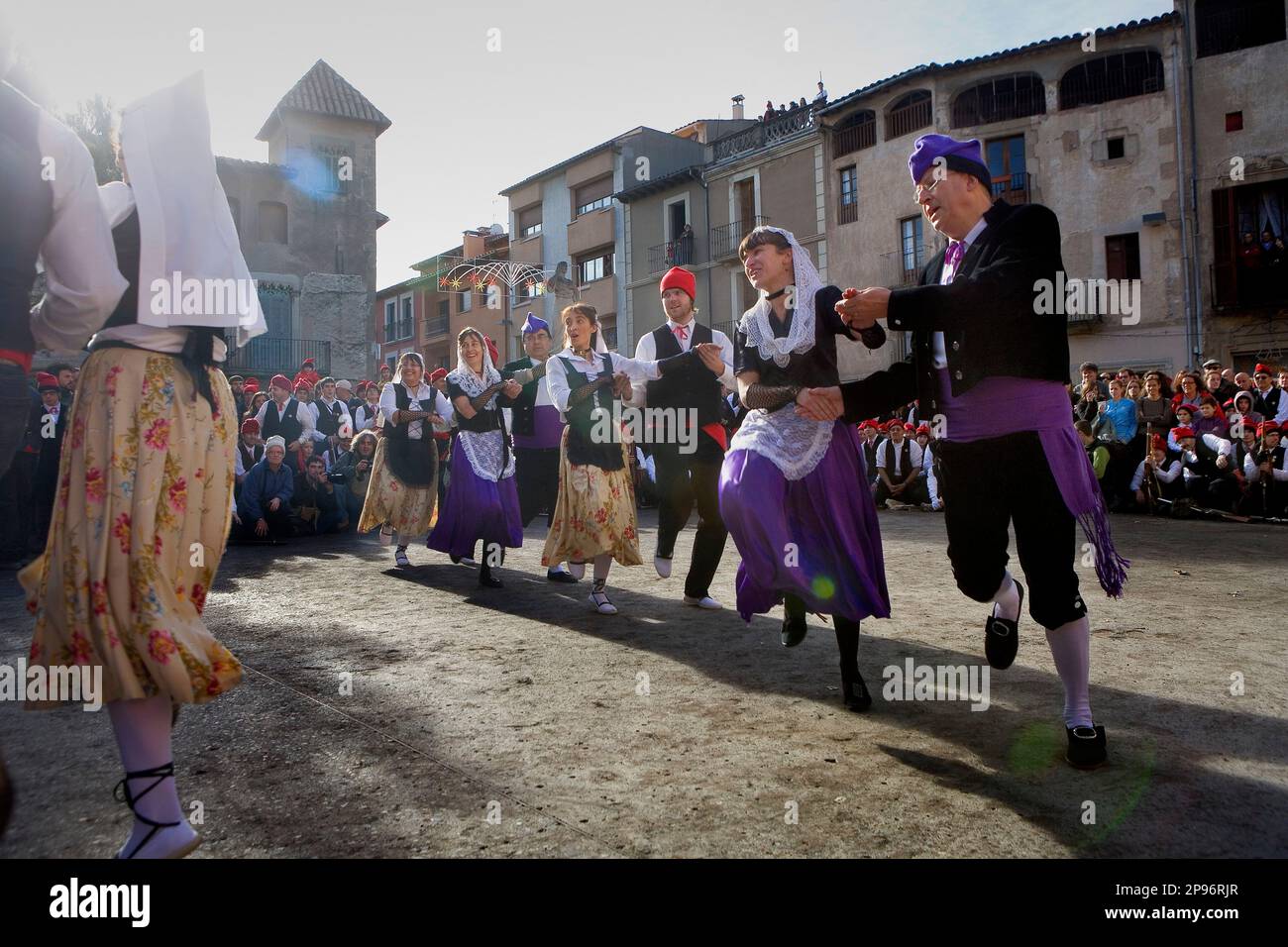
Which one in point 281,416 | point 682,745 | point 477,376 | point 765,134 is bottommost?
point 682,745

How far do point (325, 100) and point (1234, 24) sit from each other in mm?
26196

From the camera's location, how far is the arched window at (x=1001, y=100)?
24.7 meters

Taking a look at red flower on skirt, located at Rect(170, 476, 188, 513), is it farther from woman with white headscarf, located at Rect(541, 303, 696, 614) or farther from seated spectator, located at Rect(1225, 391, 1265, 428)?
seated spectator, located at Rect(1225, 391, 1265, 428)

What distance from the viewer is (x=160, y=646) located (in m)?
2.31

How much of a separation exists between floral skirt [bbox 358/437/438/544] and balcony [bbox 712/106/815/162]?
78.3ft

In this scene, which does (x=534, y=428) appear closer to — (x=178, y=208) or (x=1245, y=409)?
(x=178, y=208)

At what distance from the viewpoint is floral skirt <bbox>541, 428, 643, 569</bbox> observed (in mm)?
6363

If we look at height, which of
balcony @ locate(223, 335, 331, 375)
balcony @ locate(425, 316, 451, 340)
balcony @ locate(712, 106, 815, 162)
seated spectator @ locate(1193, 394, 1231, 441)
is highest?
balcony @ locate(712, 106, 815, 162)

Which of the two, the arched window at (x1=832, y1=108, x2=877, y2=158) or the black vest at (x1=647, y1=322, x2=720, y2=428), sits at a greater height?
the arched window at (x1=832, y1=108, x2=877, y2=158)

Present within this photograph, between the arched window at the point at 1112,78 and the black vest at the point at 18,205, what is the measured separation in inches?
1037

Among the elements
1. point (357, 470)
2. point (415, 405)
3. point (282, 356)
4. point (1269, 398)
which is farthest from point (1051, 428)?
point (282, 356)

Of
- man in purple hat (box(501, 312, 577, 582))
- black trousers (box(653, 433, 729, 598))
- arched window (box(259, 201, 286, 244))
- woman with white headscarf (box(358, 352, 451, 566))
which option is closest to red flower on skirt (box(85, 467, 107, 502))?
black trousers (box(653, 433, 729, 598))
